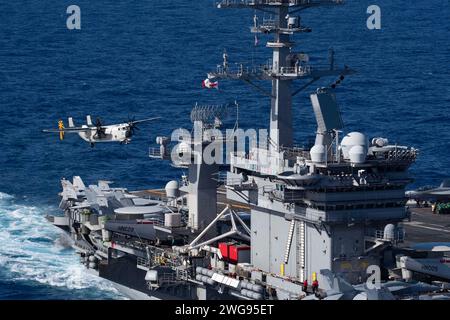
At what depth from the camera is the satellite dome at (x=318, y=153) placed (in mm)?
68500

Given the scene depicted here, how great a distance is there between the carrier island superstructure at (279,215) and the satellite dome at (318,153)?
0.19ft

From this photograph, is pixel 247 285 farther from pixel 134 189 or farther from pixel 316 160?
pixel 134 189

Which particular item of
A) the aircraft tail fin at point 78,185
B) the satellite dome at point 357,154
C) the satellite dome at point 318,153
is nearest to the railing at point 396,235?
the satellite dome at point 357,154

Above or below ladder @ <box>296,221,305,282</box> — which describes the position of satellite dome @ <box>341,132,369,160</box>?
above

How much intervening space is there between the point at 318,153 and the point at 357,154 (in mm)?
2212

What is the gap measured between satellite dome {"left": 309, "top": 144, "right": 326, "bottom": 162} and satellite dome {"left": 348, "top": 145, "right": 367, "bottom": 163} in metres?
1.60

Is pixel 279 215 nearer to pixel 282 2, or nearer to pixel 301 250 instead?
pixel 301 250

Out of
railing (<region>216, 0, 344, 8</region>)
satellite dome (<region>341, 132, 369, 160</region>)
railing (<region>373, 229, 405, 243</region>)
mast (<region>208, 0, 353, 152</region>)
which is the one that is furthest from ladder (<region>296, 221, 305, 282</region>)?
railing (<region>216, 0, 344, 8</region>)

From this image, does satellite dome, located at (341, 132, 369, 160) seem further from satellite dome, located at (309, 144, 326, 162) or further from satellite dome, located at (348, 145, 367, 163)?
satellite dome, located at (309, 144, 326, 162)

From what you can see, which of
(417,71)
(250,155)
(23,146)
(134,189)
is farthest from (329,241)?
(417,71)

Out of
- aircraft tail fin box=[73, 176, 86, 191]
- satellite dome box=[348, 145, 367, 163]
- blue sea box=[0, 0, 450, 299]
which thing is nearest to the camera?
satellite dome box=[348, 145, 367, 163]

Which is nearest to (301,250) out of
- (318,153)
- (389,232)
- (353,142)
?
(389,232)

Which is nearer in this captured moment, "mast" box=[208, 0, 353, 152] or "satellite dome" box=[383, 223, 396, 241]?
"satellite dome" box=[383, 223, 396, 241]

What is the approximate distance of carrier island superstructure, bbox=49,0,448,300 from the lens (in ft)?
225
